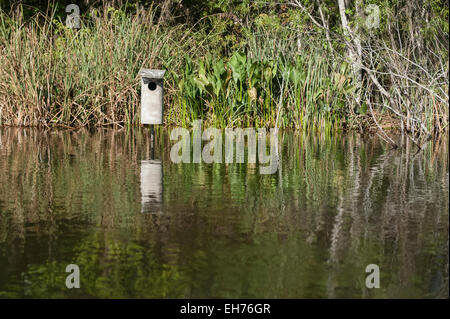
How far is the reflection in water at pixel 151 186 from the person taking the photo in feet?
22.5

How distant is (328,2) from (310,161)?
10.7 metres

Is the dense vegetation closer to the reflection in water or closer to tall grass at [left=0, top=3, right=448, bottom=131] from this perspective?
tall grass at [left=0, top=3, right=448, bottom=131]

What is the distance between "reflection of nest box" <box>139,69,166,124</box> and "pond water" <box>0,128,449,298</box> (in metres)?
3.89

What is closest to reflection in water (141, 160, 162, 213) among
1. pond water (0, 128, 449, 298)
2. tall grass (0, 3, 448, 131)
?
pond water (0, 128, 449, 298)

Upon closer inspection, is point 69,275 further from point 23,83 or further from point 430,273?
point 23,83

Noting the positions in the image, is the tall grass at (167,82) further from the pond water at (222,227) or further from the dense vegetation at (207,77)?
the pond water at (222,227)

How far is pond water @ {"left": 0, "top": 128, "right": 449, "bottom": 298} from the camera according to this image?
177 inches

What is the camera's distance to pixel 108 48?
16.3 m

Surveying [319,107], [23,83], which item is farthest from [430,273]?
[23,83]

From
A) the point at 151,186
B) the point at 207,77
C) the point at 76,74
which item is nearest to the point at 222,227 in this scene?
the point at 151,186

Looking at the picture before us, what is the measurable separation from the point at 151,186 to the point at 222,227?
222cm

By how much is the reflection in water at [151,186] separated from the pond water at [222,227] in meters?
0.01

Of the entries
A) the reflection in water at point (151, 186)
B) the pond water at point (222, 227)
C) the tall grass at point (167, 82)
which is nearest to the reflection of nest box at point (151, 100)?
the tall grass at point (167, 82)

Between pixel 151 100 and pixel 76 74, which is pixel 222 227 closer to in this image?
pixel 151 100
